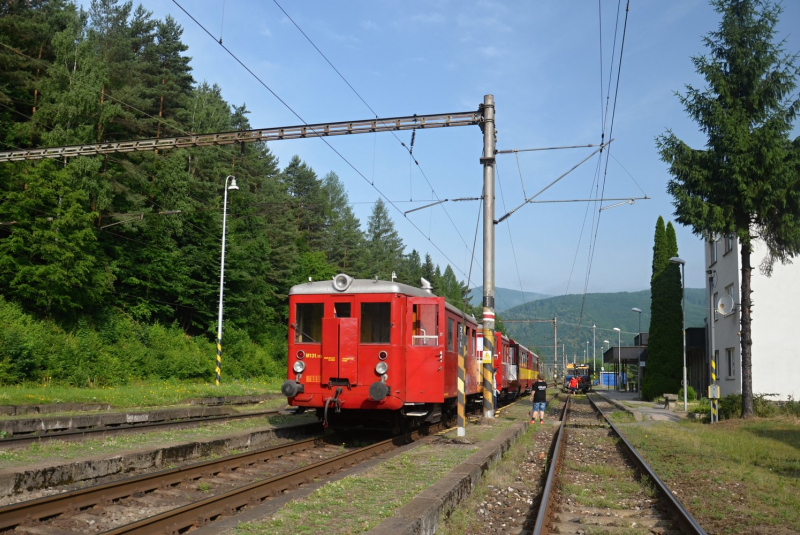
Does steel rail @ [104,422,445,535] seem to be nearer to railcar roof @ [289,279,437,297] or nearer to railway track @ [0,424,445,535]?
railway track @ [0,424,445,535]

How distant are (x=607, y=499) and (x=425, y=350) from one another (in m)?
5.03

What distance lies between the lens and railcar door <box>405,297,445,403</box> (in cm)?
1288

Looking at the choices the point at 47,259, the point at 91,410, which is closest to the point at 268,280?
the point at 47,259

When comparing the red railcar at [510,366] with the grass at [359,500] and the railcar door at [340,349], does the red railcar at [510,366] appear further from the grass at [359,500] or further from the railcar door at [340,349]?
the grass at [359,500]

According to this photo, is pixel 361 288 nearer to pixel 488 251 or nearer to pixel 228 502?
pixel 488 251

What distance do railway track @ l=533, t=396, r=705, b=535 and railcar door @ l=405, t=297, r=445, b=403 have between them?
8.65 ft

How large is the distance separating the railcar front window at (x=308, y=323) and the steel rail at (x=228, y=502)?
2610 millimetres

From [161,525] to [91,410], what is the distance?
13229 millimetres

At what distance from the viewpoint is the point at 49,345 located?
25578 millimetres

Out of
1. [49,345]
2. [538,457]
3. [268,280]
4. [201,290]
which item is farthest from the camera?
[268,280]

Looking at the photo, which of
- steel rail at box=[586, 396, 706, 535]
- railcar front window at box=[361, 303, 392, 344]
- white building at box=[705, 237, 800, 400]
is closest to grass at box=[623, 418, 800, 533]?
steel rail at box=[586, 396, 706, 535]

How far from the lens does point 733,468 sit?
11.1 m

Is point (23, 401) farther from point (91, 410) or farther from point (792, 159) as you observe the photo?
point (792, 159)

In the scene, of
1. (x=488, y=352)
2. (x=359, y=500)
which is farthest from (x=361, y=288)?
(x=359, y=500)
